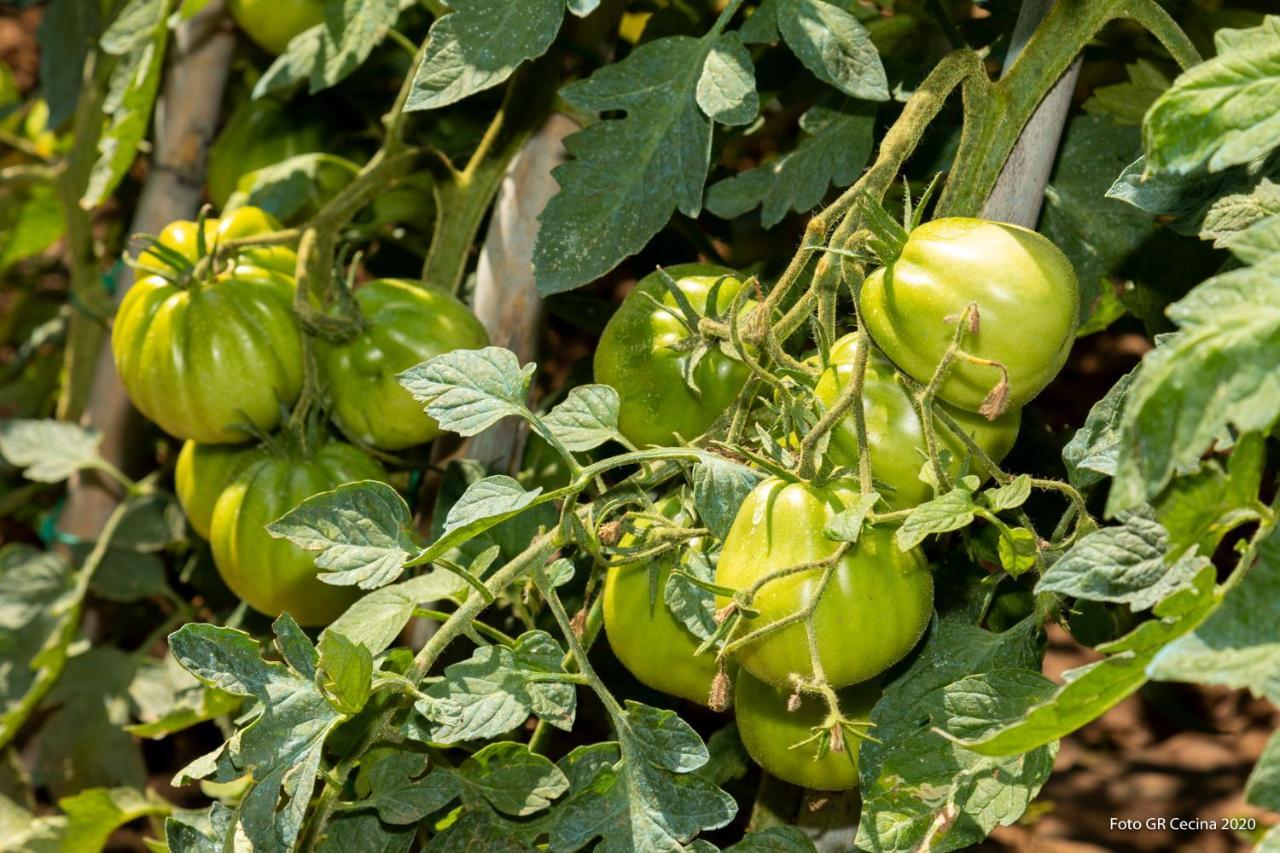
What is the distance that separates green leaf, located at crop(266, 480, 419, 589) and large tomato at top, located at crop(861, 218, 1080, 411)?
30 centimetres

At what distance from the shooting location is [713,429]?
2.49ft

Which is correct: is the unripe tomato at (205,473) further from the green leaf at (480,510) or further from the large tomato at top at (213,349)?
the green leaf at (480,510)

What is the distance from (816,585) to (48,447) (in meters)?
1.09

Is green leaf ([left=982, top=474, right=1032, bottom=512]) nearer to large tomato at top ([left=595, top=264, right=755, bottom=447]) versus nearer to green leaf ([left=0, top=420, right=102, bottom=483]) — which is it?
large tomato at top ([left=595, top=264, right=755, bottom=447])

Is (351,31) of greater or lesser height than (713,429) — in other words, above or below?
above

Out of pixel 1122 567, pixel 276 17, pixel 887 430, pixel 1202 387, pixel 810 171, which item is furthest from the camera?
pixel 276 17

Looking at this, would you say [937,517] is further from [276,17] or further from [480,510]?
[276,17]

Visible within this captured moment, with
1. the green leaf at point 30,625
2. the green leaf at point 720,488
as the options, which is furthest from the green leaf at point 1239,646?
the green leaf at point 30,625

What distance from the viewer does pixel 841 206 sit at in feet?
2.24

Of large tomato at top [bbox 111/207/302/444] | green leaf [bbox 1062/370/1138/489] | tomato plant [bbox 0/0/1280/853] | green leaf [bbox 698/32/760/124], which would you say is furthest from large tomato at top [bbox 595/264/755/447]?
large tomato at top [bbox 111/207/302/444]

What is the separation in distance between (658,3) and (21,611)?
36.8 inches

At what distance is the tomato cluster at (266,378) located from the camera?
38.3 inches

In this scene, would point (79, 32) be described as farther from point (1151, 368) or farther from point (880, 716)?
point (1151, 368)

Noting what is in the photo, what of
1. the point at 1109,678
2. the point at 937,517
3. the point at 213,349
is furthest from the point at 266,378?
the point at 1109,678
